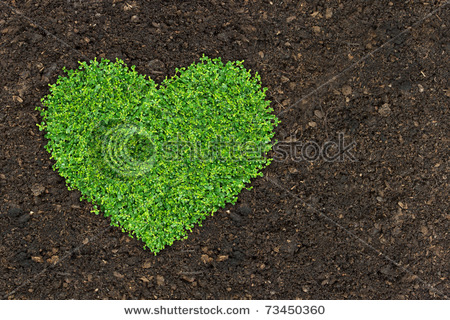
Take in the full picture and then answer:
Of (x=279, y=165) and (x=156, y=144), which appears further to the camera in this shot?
(x=279, y=165)

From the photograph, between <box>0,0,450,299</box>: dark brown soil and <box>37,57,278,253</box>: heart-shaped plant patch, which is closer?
<box>37,57,278,253</box>: heart-shaped plant patch

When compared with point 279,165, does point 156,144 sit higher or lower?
lower

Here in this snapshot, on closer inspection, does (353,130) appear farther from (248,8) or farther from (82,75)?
(82,75)

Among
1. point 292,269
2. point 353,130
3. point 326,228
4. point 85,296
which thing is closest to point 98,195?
point 85,296

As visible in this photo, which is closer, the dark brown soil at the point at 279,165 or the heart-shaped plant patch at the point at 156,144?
the heart-shaped plant patch at the point at 156,144
